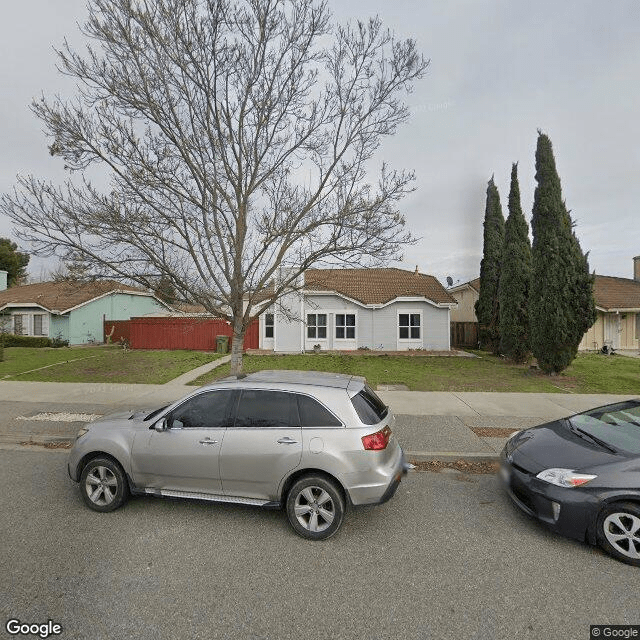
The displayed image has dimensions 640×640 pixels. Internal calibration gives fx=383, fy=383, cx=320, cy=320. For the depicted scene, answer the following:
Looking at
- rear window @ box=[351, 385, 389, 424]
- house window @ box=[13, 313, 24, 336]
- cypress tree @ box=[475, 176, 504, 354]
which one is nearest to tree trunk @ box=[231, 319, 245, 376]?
rear window @ box=[351, 385, 389, 424]

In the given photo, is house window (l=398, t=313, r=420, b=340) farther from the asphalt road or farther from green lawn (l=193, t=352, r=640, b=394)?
the asphalt road

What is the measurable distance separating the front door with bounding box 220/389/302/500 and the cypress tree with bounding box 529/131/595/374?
39.2 ft

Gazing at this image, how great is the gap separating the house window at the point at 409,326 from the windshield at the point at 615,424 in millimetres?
15470

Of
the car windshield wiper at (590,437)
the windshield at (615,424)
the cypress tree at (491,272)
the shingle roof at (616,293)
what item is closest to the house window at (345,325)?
the cypress tree at (491,272)

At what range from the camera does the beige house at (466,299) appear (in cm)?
2778

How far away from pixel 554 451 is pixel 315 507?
8.63 ft

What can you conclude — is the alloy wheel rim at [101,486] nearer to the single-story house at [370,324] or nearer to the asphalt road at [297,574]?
the asphalt road at [297,574]

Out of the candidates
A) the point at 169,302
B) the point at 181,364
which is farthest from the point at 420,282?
the point at 169,302

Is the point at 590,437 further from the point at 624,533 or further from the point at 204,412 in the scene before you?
the point at 204,412

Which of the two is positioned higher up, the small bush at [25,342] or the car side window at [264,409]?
the small bush at [25,342]

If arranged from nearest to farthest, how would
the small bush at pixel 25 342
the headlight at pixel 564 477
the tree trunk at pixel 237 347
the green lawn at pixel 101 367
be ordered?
the headlight at pixel 564 477 < the tree trunk at pixel 237 347 < the green lawn at pixel 101 367 < the small bush at pixel 25 342

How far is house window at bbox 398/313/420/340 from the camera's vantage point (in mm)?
20484

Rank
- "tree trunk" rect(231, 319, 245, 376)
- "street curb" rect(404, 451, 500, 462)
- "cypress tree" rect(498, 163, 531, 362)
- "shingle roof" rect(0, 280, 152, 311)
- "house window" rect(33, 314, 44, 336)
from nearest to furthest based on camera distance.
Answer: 1. "street curb" rect(404, 451, 500, 462)
2. "tree trunk" rect(231, 319, 245, 376)
3. "cypress tree" rect(498, 163, 531, 362)
4. "shingle roof" rect(0, 280, 152, 311)
5. "house window" rect(33, 314, 44, 336)

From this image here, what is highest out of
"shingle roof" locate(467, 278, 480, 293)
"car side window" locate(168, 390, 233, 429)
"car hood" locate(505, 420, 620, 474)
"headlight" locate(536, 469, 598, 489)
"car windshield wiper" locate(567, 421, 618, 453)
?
"shingle roof" locate(467, 278, 480, 293)
